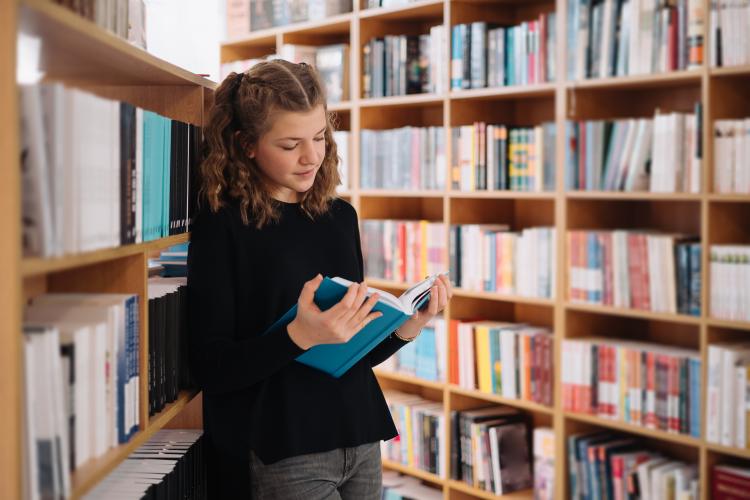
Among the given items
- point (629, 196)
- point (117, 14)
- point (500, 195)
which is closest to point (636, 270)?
point (629, 196)

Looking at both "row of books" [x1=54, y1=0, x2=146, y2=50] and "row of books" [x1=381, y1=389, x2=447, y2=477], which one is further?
"row of books" [x1=381, y1=389, x2=447, y2=477]

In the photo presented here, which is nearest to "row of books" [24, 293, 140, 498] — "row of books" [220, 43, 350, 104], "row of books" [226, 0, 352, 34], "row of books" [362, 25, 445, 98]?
"row of books" [362, 25, 445, 98]

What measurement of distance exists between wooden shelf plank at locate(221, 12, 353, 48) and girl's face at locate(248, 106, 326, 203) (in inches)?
81.8

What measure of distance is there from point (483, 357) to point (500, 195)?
0.61 meters

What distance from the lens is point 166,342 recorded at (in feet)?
5.50

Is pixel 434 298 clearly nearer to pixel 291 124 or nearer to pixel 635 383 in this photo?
pixel 291 124

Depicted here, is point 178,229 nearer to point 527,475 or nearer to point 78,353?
point 78,353

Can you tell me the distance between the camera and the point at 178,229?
1743mm

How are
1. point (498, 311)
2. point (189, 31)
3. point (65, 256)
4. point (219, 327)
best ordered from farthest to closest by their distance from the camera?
1. point (189, 31)
2. point (498, 311)
3. point (219, 327)
4. point (65, 256)

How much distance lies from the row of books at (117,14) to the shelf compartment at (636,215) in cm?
166

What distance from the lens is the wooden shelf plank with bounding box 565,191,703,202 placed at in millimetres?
2643

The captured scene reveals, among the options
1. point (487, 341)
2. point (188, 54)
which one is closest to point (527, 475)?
point (487, 341)

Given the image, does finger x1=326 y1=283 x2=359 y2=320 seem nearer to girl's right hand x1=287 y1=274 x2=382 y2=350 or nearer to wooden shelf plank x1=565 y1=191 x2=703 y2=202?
girl's right hand x1=287 y1=274 x2=382 y2=350

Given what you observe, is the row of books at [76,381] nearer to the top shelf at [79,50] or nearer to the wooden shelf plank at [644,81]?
the top shelf at [79,50]
